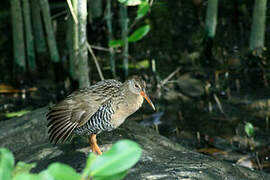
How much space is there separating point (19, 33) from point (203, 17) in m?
4.41

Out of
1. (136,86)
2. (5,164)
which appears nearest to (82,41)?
(136,86)

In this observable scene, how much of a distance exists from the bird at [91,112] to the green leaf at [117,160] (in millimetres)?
2398

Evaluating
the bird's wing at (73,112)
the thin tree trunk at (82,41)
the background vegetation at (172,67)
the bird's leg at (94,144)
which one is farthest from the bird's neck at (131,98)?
the thin tree trunk at (82,41)

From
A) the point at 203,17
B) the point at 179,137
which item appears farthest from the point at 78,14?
the point at 203,17

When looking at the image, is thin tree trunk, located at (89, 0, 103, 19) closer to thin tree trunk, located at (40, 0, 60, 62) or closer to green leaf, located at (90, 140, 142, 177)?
thin tree trunk, located at (40, 0, 60, 62)

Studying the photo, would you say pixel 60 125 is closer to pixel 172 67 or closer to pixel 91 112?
pixel 91 112

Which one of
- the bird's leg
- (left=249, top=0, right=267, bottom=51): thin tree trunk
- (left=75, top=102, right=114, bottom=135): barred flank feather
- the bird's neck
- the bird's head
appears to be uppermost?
(left=249, top=0, right=267, bottom=51): thin tree trunk

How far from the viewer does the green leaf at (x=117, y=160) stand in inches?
50.9

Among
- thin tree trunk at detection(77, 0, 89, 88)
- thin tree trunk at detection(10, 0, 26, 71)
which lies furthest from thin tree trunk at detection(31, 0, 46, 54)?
thin tree trunk at detection(77, 0, 89, 88)

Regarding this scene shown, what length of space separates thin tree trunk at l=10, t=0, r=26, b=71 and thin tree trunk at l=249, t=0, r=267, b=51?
401 cm

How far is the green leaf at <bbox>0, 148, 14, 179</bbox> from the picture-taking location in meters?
1.29

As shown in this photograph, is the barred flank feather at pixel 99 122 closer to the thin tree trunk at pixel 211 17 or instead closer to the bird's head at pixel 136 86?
the bird's head at pixel 136 86

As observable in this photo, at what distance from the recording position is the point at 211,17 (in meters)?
7.34

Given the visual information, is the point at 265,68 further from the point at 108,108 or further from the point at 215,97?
the point at 108,108
